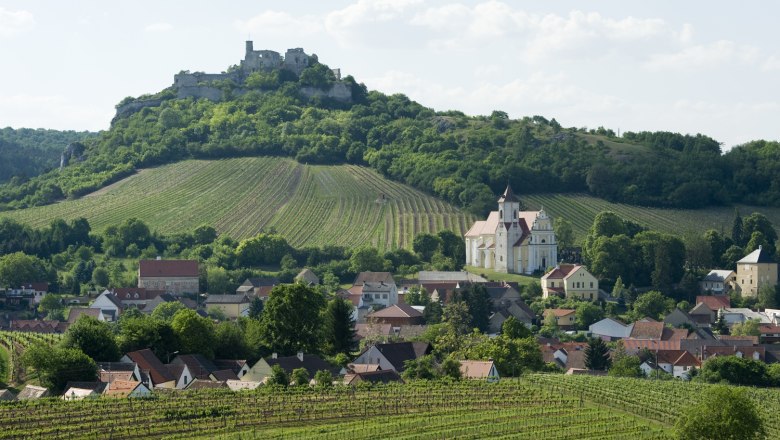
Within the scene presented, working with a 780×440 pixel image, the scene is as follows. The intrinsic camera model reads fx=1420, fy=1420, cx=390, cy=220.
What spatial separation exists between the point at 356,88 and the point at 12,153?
61.3m

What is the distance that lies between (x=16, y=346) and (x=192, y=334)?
349 inches

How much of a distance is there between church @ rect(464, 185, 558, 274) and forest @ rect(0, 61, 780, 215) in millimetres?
11405

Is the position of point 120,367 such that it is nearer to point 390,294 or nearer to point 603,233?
point 390,294

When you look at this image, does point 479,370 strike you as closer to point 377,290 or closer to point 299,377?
point 299,377

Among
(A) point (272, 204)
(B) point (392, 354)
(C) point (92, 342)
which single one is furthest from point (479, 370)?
(A) point (272, 204)

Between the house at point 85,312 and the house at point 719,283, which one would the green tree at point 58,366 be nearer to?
the house at point 85,312

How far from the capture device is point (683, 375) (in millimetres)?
68875

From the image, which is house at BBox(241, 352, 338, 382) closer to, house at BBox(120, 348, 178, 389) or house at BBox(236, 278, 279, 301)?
house at BBox(120, 348, 178, 389)

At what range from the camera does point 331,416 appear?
46.2 meters

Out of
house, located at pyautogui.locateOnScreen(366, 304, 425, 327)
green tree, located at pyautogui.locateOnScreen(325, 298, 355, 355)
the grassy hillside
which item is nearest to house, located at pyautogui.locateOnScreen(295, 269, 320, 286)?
the grassy hillside

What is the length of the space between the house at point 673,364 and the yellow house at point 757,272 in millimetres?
25764

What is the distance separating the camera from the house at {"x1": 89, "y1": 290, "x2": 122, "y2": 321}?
285ft

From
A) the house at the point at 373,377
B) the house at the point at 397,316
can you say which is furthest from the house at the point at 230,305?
the house at the point at 373,377

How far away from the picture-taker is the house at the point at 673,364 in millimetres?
69000
